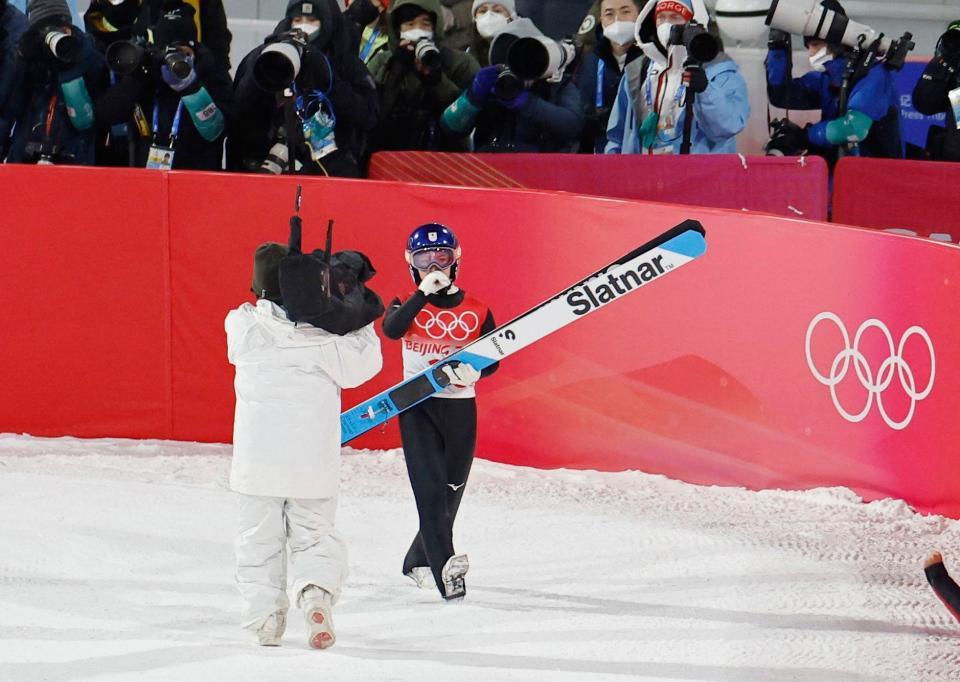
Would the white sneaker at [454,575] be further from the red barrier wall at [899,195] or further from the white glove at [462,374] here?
the red barrier wall at [899,195]

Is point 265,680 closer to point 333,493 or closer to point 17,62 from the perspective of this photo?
point 333,493

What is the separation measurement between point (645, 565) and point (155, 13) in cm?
502

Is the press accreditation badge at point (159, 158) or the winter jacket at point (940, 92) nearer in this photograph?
the press accreditation badge at point (159, 158)

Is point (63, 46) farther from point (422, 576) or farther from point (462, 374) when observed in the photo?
point (422, 576)

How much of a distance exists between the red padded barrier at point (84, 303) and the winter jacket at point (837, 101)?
14.7 ft

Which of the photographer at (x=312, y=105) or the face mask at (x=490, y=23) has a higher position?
the face mask at (x=490, y=23)

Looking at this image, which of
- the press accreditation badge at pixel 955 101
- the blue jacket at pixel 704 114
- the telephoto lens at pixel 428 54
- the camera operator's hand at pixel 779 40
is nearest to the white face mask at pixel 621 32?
the blue jacket at pixel 704 114

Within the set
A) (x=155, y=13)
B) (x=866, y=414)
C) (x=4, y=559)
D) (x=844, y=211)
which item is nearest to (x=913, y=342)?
(x=866, y=414)

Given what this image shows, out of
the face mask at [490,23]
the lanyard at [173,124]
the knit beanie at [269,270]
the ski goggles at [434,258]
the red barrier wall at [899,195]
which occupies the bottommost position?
the knit beanie at [269,270]

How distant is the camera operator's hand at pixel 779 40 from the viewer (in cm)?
1098

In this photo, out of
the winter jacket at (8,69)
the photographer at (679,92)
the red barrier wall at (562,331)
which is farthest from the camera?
the photographer at (679,92)

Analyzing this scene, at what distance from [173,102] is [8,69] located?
105cm

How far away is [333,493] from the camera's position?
20.3ft

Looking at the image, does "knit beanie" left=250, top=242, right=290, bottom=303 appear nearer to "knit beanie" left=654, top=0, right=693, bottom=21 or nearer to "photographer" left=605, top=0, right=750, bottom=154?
"photographer" left=605, top=0, right=750, bottom=154
